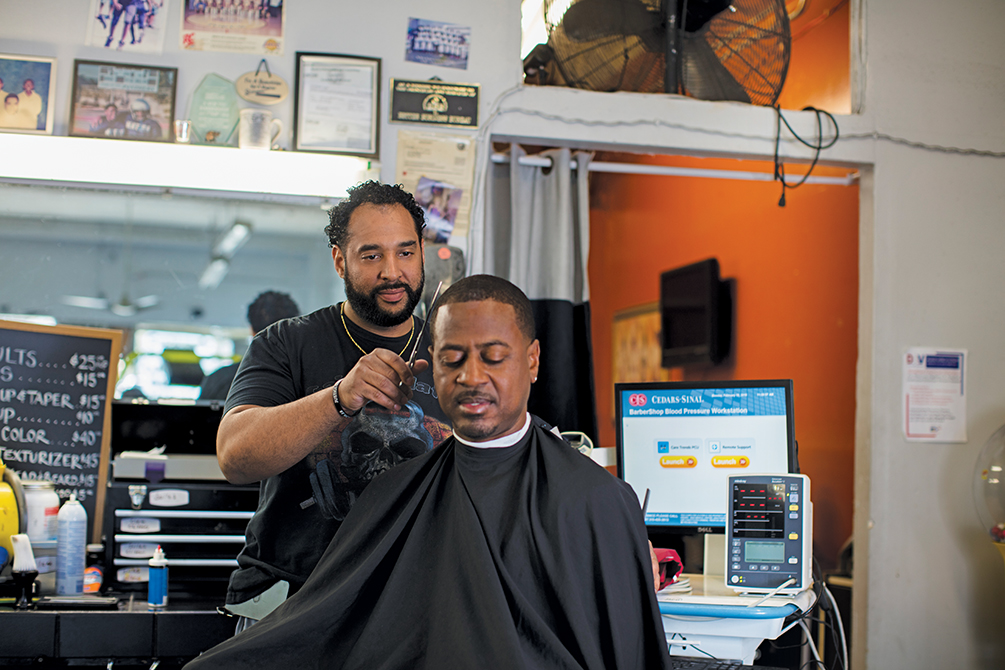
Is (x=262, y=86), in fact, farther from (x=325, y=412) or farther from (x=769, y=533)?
(x=769, y=533)

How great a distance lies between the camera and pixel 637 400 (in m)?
2.29

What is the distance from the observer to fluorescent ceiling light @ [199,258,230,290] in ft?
8.55

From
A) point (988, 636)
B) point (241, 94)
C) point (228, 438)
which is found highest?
point (241, 94)

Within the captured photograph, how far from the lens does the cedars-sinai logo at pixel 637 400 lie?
2.29 m

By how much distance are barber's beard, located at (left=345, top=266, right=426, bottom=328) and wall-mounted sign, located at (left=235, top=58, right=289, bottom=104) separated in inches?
47.0

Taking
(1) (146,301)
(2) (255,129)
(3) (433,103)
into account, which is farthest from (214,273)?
(3) (433,103)

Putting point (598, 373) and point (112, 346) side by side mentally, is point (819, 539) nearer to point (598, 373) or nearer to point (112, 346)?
point (598, 373)

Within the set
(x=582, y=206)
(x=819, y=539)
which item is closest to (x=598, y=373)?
(x=819, y=539)

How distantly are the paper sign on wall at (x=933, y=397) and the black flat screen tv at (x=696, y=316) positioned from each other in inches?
54.4

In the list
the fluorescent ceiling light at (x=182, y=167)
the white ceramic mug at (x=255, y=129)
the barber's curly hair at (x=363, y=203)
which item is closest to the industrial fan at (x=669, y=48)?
the fluorescent ceiling light at (x=182, y=167)

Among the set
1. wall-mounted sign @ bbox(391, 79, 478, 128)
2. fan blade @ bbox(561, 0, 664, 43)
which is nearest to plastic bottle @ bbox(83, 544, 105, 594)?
wall-mounted sign @ bbox(391, 79, 478, 128)

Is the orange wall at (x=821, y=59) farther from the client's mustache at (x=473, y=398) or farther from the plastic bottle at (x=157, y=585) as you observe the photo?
the plastic bottle at (x=157, y=585)

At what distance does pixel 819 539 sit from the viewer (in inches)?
146

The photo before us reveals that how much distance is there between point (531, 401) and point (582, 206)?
72 cm
